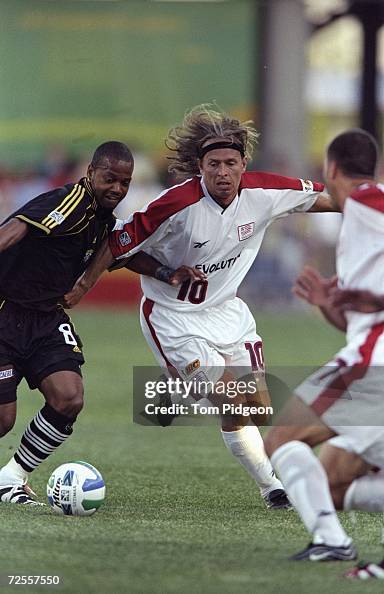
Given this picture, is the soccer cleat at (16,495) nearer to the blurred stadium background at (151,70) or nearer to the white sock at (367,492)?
the white sock at (367,492)

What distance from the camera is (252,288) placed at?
23328mm

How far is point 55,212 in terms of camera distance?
24.9ft

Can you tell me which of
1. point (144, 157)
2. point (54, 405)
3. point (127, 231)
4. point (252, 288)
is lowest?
point (252, 288)

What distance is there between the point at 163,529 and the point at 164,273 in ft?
5.79

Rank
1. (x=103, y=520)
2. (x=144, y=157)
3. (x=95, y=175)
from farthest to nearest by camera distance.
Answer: (x=144, y=157) → (x=95, y=175) → (x=103, y=520)

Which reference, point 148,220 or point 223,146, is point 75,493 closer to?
point 148,220

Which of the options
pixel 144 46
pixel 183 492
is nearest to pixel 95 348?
pixel 183 492

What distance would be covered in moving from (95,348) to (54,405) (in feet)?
30.8

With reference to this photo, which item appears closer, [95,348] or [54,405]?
[54,405]

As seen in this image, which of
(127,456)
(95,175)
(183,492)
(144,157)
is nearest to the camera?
(95,175)

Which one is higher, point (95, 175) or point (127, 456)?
point (95, 175)

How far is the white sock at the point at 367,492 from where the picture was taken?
19.4 ft

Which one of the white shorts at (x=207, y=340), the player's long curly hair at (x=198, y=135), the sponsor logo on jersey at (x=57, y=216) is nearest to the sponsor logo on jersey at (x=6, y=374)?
the sponsor logo on jersey at (x=57, y=216)

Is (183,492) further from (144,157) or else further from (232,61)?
(232,61)
